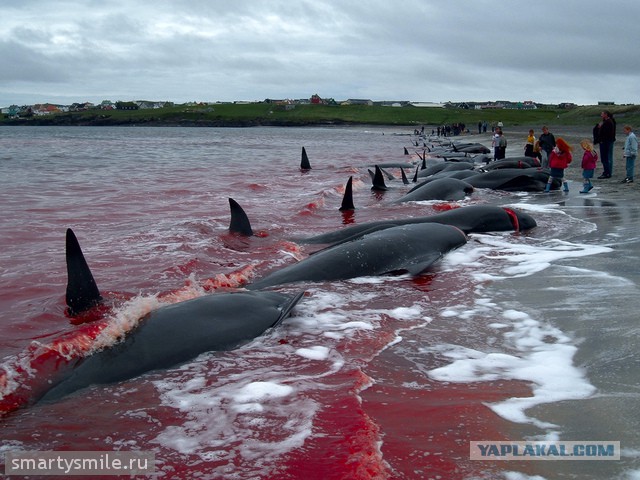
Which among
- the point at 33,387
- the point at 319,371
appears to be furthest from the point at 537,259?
the point at 33,387

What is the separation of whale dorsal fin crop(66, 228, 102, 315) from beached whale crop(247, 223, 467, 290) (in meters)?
2.40

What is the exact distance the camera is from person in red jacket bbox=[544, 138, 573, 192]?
701 inches

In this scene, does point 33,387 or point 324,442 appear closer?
point 324,442

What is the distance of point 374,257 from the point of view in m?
9.52

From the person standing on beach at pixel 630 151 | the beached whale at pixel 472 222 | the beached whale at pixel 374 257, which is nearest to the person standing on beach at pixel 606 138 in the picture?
the person standing on beach at pixel 630 151

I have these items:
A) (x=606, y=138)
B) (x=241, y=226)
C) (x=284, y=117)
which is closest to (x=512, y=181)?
(x=606, y=138)

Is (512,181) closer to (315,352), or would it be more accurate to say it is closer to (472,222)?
(472,222)

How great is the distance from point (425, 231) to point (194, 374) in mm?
5933

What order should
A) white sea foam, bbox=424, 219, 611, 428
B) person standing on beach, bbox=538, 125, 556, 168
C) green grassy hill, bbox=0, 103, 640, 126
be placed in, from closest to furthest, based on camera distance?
white sea foam, bbox=424, 219, 611, 428 < person standing on beach, bbox=538, 125, 556, 168 < green grassy hill, bbox=0, 103, 640, 126

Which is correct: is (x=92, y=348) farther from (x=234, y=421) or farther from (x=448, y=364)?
(x=448, y=364)

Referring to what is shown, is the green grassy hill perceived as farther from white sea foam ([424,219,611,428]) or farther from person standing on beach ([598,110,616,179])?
white sea foam ([424,219,611,428])

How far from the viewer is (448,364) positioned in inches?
225

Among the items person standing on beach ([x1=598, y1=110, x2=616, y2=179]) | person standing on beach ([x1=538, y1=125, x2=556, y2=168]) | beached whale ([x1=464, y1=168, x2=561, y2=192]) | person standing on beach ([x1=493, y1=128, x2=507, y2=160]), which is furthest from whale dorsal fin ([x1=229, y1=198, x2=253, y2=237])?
person standing on beach ([x1=493, y1=128, x2=507, y2=160])

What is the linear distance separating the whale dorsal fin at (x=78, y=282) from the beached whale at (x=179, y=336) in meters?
0.95
